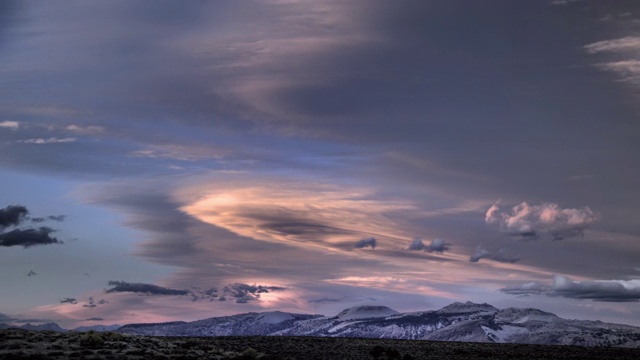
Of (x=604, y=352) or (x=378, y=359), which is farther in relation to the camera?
(x=604, y=352)

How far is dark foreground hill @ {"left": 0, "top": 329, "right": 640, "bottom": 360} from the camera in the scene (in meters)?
80.3

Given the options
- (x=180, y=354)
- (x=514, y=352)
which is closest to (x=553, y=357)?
(x=514, y=352)

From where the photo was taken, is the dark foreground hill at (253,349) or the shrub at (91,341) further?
the shrub at (91,341)

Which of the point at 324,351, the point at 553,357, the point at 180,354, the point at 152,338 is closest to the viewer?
the point at 180,354

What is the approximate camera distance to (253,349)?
9438cm

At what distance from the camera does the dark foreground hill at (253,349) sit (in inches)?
3162

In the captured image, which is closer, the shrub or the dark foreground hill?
the dark foreground hill

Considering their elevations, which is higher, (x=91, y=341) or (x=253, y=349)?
(x=91, y=341)

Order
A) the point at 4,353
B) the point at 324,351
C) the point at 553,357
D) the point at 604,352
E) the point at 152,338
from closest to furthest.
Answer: the point at 4,353 → the point at 152,338 → the point at 324,351 → the point at 553,357 → the point at 604,352

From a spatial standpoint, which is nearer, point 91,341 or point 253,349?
point 91,341

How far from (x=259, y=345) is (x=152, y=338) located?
16.8 m

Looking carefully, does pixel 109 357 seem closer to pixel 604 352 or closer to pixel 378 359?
pixel 378 359

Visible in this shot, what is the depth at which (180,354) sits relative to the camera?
85.5 m

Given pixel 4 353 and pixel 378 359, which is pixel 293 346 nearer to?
pixel 378 359
